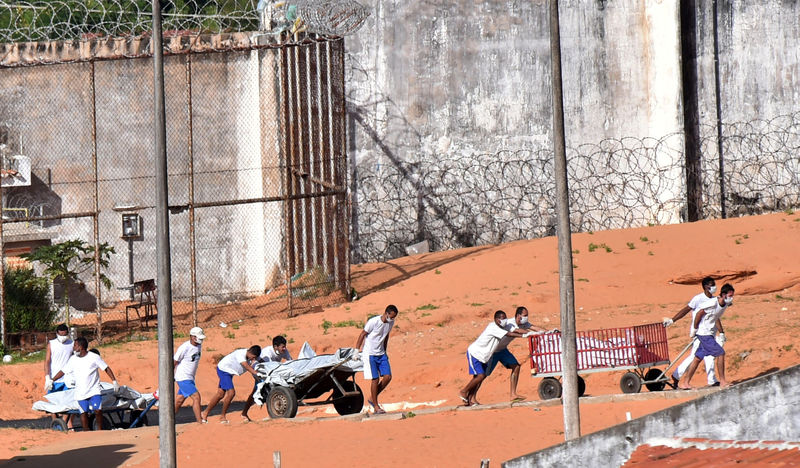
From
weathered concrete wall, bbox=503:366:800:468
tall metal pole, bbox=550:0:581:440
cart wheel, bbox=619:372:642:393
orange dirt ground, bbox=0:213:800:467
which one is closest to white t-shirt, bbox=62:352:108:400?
orange dirt ground, bbox=0:213:800:467

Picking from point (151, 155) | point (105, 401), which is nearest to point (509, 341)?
point (105, 401)

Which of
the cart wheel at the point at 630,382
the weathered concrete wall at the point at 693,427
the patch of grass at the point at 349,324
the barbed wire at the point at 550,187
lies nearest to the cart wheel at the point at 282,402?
the cart wheel at the point at 630,382

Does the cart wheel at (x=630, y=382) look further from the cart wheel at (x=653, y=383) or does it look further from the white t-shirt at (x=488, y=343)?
the white t-shirt at (x=488, y=343)

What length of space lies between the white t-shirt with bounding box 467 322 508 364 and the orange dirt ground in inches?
29.6

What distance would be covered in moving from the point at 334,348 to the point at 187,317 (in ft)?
14.4

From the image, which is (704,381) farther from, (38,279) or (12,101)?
(12,101)

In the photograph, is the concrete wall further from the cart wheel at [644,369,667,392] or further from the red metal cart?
the red metal cart

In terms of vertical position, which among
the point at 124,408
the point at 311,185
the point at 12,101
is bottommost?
the point at 124,408

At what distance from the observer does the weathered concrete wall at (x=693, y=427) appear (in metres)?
10.4

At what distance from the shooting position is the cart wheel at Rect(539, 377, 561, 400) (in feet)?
54.5

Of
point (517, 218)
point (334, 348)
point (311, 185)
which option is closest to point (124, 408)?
point (334, 348)

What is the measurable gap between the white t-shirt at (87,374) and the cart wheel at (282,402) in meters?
2.21

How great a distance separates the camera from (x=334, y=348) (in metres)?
21.6

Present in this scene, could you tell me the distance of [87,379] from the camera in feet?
54.0
